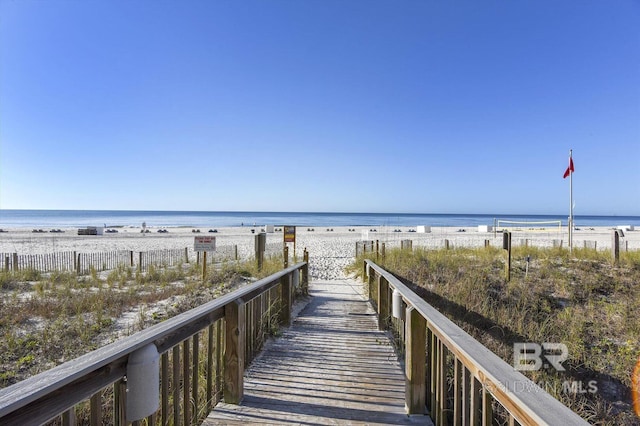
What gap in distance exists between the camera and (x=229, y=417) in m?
2.71

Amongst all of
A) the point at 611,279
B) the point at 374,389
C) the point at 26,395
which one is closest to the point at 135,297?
the point at 374,389

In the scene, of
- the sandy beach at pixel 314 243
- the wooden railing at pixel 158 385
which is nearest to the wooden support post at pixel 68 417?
the wooden railing at pixel 158 385

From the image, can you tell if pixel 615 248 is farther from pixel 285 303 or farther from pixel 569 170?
pixel 285 303

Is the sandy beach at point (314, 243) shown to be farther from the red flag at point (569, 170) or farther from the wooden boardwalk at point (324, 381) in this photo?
the wooden boardwalk at point (324, 381)

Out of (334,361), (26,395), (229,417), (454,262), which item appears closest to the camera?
(26,395)

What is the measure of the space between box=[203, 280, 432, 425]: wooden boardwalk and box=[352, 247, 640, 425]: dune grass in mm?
2161

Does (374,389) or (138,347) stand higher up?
(138,347)

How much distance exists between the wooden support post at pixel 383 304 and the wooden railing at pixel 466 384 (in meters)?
1.39

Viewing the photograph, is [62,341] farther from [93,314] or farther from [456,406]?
[456,406]

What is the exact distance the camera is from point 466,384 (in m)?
2.03

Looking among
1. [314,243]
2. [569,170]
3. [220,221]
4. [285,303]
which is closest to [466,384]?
[285,303]

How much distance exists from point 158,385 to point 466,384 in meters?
1.92

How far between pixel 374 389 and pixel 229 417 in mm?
1478

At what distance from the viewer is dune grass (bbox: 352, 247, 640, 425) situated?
5.05 m
